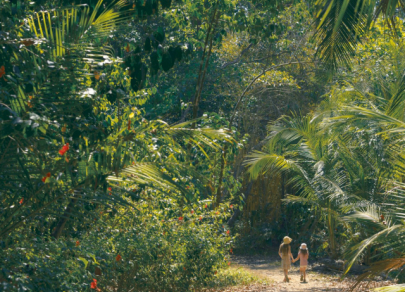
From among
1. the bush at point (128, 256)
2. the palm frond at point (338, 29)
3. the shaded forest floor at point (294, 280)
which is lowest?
the shaded forest floor at point (294, 280)

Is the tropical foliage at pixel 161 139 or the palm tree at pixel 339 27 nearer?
the tropical foliage at pixel 161 139

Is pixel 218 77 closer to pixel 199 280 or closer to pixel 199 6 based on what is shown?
pixel 199 6

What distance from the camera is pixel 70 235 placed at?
5027 millimetres

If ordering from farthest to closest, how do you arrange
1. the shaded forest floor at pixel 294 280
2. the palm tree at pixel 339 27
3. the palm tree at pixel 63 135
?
the shaded forest floor at pixel 294 280, the palm tree at pixel 339 27, the palm tree at pixel 63 135

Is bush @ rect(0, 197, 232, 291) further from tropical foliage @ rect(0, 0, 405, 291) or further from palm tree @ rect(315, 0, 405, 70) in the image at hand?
palm tree @ rect(315, 0, 405, 70)

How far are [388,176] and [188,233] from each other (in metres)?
4.07

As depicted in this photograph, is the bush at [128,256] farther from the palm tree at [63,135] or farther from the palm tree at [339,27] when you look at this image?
the palm tree at [339,27]

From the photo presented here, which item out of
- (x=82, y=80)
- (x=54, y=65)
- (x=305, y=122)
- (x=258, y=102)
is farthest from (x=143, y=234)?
(x=258, y=102)

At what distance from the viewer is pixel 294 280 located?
1277cm

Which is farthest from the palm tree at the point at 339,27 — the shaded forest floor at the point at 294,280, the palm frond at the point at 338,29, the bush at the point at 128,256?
the shaded forest floor at the point at 294,280

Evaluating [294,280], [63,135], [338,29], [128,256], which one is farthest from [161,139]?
[294,280]

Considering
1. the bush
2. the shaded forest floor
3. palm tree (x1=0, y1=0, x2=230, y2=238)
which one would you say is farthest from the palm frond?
the shaded forest floor

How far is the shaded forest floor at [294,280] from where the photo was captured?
1113 cm

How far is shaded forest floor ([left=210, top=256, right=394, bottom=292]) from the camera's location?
36.5 feet
